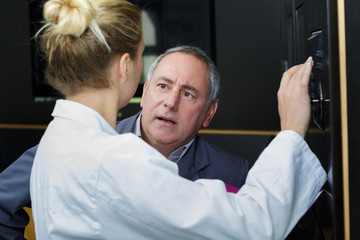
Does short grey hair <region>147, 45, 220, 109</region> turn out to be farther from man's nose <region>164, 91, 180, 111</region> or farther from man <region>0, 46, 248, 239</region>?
man's nose <region>164, 91, 180, 111</region>

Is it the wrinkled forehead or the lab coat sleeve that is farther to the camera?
the wrinkled forehead

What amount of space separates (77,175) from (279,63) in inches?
98.9

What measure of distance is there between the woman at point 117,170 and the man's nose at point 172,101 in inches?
23.5

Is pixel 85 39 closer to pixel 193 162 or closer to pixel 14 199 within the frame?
pixel 14 199

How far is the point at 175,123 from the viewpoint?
1679 millimetres

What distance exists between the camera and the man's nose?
5.43 ft

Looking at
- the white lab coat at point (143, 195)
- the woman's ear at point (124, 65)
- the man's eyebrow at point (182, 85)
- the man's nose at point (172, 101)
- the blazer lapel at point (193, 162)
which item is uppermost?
the woman's ear at point (124, 65)

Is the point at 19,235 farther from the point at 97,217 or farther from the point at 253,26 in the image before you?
the point at 253,26

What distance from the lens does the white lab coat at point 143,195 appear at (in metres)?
0.85

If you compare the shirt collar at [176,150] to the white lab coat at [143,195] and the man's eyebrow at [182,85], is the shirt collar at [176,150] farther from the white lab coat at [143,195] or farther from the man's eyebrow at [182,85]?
the white lab coat at [143,195]

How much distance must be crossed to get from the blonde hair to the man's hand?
0.34m

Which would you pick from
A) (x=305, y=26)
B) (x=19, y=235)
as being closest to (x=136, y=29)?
(x=305, y=26)

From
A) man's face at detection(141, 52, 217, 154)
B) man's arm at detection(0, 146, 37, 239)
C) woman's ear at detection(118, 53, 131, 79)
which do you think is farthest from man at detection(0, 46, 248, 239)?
woman's ear at detection(118, 53, 131, 79)

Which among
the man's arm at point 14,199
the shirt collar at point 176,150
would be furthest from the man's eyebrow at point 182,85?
the man's arm at point 14,199
